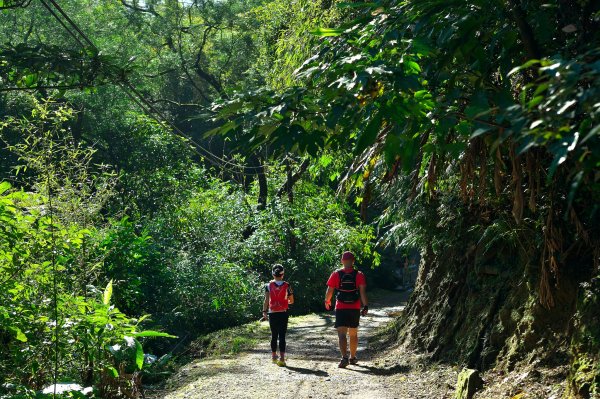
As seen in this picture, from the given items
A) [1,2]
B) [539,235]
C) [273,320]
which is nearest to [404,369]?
[273,320]

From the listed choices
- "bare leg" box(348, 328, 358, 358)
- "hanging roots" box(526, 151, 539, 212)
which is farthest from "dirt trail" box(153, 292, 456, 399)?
"hanging roots" box(526, 151, 539, 212)

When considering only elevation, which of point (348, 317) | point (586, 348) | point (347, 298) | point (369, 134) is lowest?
point (586, 348)

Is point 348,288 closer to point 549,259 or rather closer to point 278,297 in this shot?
point 278,297

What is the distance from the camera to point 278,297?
482 inches

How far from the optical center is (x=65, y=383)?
7336mm

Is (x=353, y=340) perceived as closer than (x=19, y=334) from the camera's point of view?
No

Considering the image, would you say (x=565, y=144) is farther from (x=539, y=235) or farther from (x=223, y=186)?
(x=223, y=186)

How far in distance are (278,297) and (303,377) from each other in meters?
1.51

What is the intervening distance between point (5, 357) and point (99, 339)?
3.94 feet

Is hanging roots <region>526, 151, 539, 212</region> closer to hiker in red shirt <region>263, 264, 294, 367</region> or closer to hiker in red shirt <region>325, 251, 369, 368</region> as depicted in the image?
hiker in red shirt <region>325, 251, 369, 368</region>

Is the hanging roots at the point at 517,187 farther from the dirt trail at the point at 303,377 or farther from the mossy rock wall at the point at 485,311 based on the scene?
the dirt trail at the point at 303,377

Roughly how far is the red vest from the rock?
406 centimetres

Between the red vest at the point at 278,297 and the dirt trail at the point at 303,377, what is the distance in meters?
0.89

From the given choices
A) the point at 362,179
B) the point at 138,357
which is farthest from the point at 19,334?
the point at 362,179
